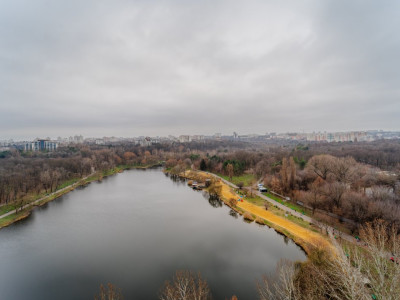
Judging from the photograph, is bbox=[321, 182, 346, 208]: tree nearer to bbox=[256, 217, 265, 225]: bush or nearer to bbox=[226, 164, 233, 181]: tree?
bbox=[256, 217, 265, 225]: bush

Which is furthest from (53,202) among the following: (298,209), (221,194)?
(298,209)

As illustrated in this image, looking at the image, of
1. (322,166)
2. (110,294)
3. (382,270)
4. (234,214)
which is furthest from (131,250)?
(322,166)

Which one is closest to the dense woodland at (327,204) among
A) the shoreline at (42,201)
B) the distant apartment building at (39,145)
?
the shoreline at (42,201)

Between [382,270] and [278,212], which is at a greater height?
[382,270]

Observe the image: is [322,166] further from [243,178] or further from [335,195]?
[243,178]

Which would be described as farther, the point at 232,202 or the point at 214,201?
the point at 214,201

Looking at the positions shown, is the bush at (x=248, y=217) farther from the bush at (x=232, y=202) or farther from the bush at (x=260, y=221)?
the bush at (x=232, y=202)

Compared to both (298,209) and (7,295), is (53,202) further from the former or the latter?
(298,209)
